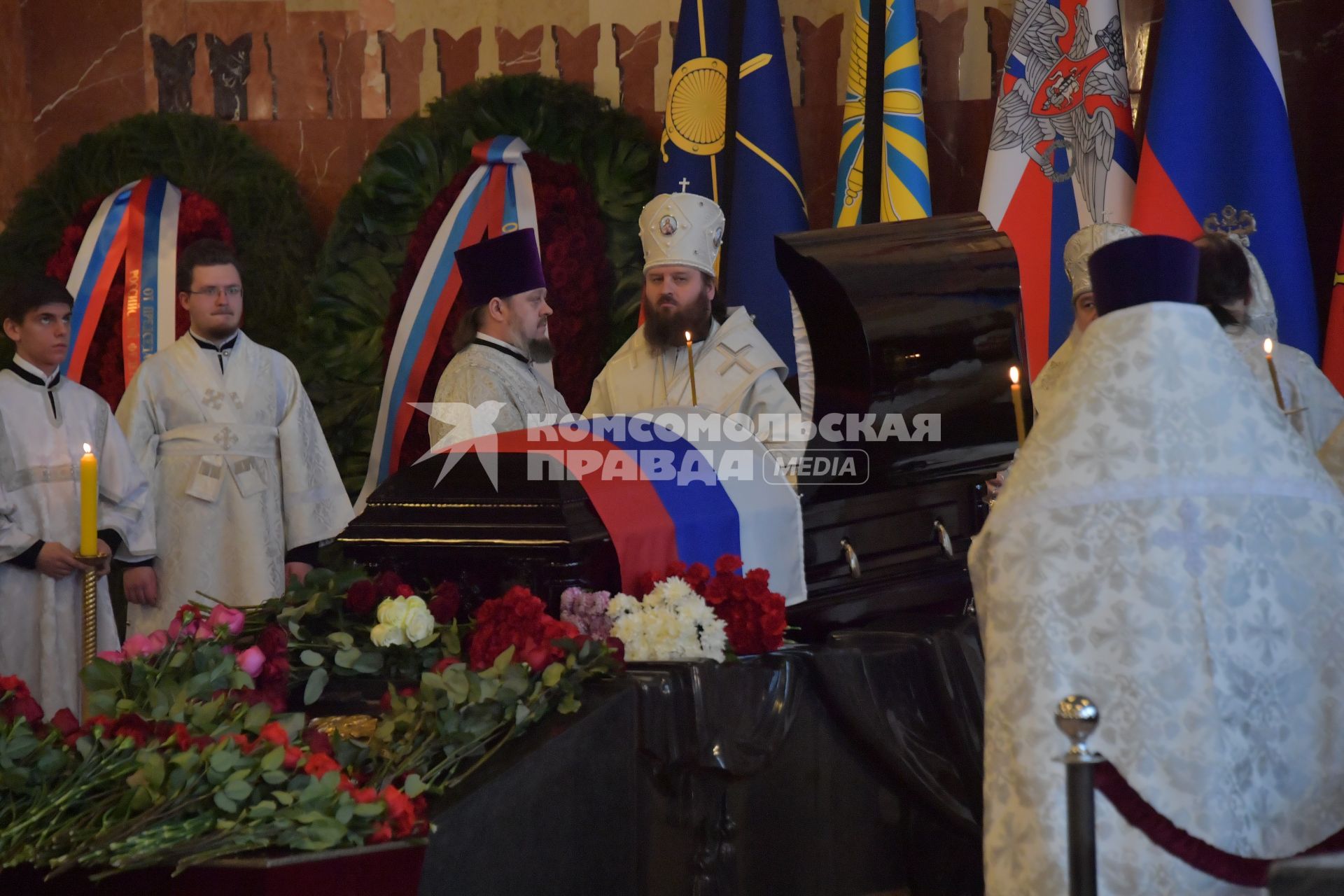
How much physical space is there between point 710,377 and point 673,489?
1445mm

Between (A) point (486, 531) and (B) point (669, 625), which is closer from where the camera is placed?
(B) point (669, 625)

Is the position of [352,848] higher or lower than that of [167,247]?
lower

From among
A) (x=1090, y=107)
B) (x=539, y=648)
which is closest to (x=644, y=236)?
(x=1090, y=107)

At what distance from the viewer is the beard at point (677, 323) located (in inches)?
189

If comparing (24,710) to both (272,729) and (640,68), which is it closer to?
(272,729)

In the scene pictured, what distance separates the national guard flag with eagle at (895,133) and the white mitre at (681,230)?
1.16 metres

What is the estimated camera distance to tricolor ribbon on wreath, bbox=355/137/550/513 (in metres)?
6.36

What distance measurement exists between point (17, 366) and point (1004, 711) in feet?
12.0

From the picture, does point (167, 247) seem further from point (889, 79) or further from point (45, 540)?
point (889, 79)

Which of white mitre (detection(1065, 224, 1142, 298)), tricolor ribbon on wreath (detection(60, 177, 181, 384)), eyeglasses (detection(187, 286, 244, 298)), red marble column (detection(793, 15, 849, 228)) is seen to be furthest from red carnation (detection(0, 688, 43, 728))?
red marble column (detection(793, 15, 849, 228))

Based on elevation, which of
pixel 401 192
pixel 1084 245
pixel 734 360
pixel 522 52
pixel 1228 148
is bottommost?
pixel 734 360

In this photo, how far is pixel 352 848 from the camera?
2.03 metres

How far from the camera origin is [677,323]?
4.82m
